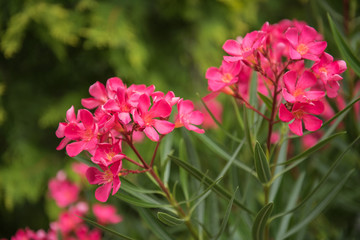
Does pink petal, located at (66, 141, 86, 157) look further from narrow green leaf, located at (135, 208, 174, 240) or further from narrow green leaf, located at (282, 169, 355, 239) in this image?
narrow green leaf, located at (282, 169, 355, 239)

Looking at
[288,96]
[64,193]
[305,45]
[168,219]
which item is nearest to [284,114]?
[288,96]

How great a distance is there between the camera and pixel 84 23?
6.82ft

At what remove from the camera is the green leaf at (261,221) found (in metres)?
0.58

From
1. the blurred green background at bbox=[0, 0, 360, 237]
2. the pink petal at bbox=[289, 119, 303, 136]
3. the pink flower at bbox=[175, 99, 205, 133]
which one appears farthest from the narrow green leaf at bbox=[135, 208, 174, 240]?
the blurred green background at bbox=[0, 0, 360, 237]

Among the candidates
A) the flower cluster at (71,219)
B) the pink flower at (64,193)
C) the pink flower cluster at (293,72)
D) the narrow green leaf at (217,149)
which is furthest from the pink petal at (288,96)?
the pink flower at (64,193)

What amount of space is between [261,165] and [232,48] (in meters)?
0.20

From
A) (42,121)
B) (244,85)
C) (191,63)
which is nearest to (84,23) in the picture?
(42,121)

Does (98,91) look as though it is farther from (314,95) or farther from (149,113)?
(314,95)

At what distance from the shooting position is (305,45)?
605 mm

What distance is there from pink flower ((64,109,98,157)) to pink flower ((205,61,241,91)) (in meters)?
0.21

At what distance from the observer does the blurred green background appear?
1.93 meters

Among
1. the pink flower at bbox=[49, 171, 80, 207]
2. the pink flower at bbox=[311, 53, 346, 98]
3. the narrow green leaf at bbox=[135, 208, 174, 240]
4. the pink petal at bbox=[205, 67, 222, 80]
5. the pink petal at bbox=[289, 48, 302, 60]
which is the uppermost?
the pink petal at bbox=[289, 48, 302, 60]

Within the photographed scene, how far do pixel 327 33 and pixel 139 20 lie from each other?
143cm

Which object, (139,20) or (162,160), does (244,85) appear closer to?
(162,160)
